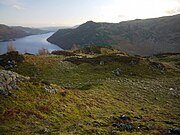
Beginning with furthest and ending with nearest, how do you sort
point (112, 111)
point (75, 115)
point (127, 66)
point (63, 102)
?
point (127, 66), point (112, 111), point (63, 102), point (75, 115)

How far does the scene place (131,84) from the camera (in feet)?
142

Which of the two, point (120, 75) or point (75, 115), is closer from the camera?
point (75, 115)

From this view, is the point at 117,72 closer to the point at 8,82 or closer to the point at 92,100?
the point at 92,100

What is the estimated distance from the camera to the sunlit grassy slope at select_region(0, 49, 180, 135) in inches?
858

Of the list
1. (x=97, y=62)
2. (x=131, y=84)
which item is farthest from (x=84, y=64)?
(x=131, y=84)

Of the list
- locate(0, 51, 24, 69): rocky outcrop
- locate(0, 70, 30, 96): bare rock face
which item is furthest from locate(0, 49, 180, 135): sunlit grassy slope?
locate(0, 51, 24, 69): rocky outcrop

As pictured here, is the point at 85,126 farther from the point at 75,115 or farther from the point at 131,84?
the point at 131,84

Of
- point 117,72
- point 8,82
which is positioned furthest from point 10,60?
point 8,82

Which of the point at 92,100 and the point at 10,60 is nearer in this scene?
the point at 92,100

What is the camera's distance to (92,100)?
31.0 meters

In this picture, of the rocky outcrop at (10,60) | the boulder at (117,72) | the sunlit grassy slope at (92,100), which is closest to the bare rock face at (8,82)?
the sunlit grassy slope at (92,100)

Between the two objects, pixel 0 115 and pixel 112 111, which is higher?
pixel 0 115

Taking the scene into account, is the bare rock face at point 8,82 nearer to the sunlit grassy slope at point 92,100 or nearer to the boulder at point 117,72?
the sunlit grassy slope at point 92,100

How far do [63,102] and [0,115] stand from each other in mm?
7518
